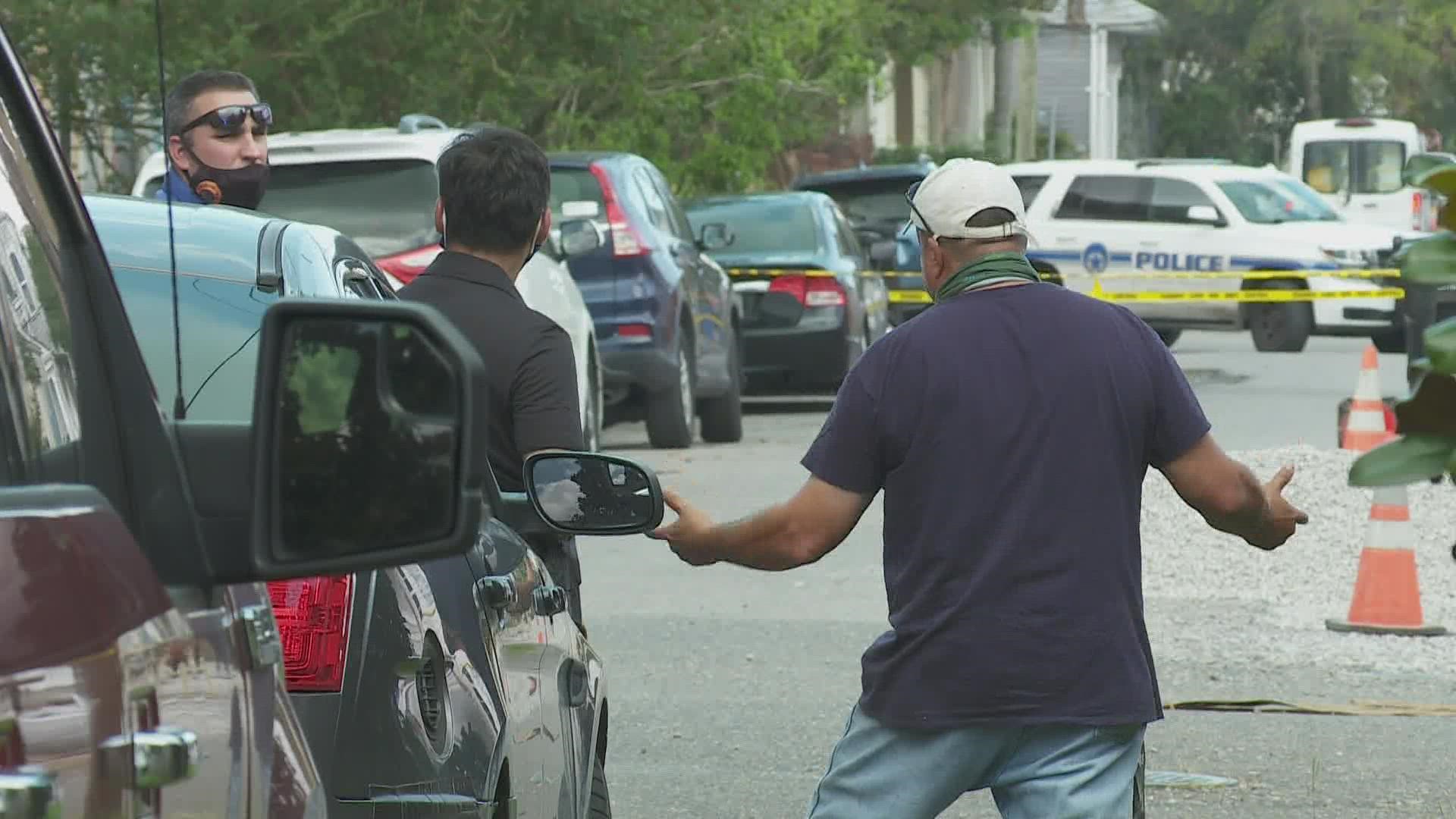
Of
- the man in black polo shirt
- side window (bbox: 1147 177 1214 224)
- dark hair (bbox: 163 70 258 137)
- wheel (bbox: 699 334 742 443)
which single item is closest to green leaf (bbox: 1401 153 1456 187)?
the man in black polo shirt

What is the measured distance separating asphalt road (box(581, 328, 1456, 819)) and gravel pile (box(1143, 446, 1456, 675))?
16 cm

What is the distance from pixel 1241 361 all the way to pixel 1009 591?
79.1 feet

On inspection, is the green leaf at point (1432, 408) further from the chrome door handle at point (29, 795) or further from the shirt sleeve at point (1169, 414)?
the shirt sleeve at point (1169, 414)

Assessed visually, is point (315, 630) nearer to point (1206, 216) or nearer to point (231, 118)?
point (231, 118)

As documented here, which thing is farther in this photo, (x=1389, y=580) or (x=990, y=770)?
(x=1389, y=580)

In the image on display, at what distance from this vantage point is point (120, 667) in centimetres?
222

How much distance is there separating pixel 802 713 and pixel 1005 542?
180 inches

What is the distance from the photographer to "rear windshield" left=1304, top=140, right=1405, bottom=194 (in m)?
45.3

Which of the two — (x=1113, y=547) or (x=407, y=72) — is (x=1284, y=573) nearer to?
(x=1113, y=547)

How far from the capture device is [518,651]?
460 cm

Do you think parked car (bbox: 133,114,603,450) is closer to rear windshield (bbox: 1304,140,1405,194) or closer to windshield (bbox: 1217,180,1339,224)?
windshield (bbox: 1217,180,1339,224)

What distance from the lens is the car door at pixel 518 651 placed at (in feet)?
14.4

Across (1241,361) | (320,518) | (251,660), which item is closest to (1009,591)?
(251,660)

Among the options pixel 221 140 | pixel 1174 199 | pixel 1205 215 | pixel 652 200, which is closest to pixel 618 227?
pixel 652 200
